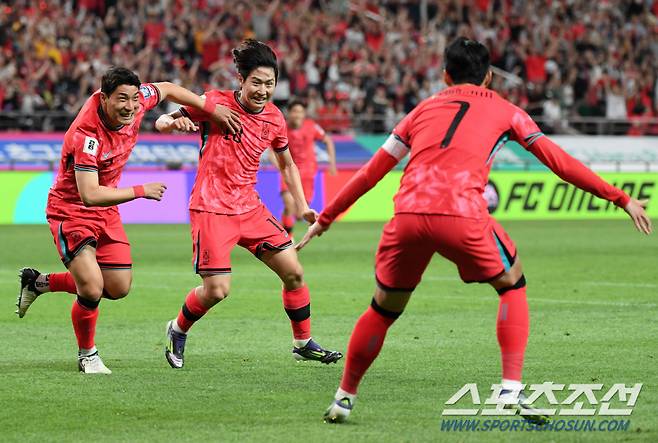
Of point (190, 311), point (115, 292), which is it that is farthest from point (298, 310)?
point (115, 292)

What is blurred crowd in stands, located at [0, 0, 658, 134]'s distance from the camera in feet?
86.4

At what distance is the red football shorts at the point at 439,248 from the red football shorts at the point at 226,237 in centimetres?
230

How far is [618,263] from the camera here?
54.5ft

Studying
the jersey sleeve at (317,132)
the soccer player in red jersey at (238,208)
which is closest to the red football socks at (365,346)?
the soccer player in red jersey at (238,208)

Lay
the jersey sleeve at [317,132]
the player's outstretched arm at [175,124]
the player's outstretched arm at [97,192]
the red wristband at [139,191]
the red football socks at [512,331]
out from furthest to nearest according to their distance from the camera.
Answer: the jersey sleeve at [317,132] < the player's outstretched arm at [175,124] < the player's outstretched arm at [97,192] < the red wristband at [139,191] < the red football socks at [512,331]

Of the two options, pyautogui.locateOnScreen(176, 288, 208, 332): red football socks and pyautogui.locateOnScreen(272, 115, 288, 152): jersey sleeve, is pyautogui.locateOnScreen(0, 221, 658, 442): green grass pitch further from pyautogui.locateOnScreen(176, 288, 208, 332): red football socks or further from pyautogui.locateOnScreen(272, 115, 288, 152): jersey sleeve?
pyautogui.locateOnScreen(272, 115, 288, 152): jersey sleeve

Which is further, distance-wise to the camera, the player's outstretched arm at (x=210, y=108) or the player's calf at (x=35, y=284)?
the player's calf at (x=35, y=284)

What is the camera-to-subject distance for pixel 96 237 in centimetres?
842

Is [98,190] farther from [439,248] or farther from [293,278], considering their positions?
[439,248]

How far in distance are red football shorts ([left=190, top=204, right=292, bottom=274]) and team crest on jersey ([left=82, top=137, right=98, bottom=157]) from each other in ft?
3.04

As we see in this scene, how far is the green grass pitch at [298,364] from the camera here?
6.29m

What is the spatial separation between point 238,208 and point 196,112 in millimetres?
733

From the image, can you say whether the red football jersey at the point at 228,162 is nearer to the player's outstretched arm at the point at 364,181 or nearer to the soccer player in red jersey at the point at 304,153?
the player's outstretched arm at the point at 364,181

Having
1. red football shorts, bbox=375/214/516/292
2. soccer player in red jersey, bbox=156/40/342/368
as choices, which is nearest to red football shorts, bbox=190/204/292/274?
soccer player in red jersey, bbox=156/40/342/368
